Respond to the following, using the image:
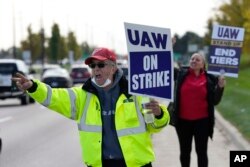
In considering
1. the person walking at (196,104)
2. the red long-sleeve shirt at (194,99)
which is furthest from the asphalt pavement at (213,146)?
the red long-sleeve shirt at (194,99)

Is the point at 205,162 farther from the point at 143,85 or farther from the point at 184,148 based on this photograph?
the point at 143,85

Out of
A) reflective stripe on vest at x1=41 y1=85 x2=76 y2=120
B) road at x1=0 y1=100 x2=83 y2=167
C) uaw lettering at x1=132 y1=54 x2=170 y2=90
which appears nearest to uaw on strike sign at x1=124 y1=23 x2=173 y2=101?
uaw lettering at x1=132 y1=54 x2=170 y2=90

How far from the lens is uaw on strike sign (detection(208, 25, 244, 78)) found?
10.2m

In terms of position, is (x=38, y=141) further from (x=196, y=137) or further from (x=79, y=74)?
(x=79, y=74)

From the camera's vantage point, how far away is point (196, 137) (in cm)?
852

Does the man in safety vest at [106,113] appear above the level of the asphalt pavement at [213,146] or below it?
above

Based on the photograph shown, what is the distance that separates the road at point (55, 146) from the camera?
11.6 m

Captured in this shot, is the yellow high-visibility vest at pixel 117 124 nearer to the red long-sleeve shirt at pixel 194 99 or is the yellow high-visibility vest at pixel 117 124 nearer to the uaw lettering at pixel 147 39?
the uaw lettering at pixel 147 39

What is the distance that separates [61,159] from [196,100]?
418cm

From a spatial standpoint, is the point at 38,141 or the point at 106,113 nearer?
the point at 106,113

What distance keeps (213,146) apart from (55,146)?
129 inches

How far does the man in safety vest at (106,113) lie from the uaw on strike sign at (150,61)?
13 centimetres

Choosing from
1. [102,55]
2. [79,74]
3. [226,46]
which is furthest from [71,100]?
[79,74]

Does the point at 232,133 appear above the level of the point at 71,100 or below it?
below
